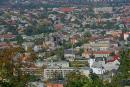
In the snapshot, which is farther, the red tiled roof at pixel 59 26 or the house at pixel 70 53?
the red tiled roof at pixel 59 26

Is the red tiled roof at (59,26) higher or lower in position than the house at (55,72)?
lower

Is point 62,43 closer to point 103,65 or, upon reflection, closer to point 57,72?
point 103,65

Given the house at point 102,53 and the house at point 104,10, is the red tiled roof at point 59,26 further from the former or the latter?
the house at point 102,53

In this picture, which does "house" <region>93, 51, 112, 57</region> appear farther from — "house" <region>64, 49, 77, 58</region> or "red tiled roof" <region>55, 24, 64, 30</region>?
"red tiled roof" <region>55, 24, 64, 30</region>

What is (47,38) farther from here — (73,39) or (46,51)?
(46,51)

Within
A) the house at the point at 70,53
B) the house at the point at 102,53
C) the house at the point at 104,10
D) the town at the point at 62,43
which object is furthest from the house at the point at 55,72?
the house at the point at 104,10

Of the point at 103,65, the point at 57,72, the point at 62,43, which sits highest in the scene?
the point at 57,72

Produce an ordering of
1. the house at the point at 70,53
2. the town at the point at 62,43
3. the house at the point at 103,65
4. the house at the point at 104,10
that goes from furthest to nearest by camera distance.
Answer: the house at the point at 104,10, the house at the point at 70,53, the house at the point at 103,65, the town at the point at 62,43

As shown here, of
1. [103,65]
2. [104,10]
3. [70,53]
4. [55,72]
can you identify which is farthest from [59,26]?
[55,72]

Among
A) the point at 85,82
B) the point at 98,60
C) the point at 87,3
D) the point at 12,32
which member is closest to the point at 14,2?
the point at 87,3
